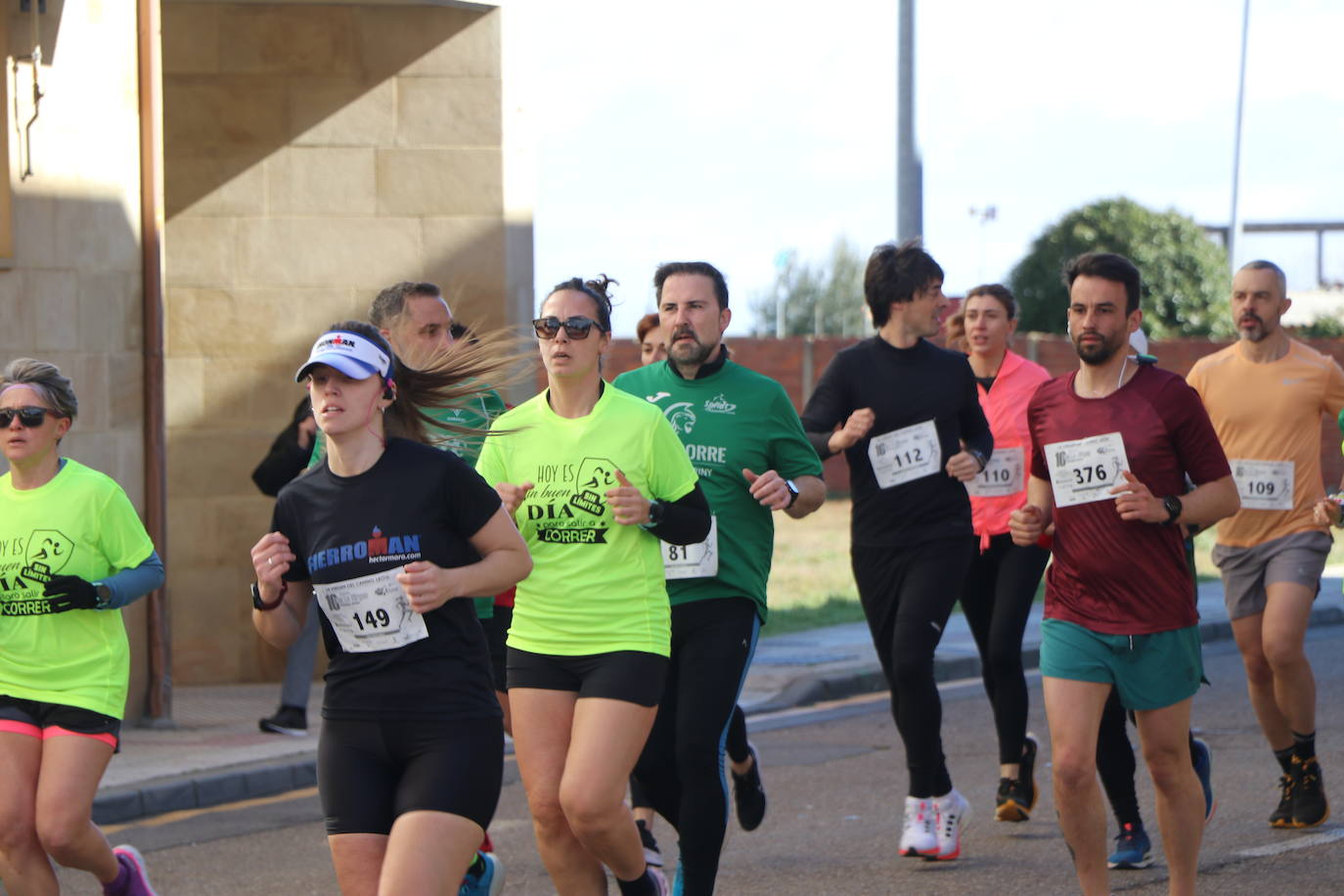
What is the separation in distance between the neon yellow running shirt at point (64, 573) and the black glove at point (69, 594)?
Answer: 36 millimetres

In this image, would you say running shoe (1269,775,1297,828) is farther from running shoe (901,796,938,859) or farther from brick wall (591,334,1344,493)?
brick wall (591,334,1344,493)

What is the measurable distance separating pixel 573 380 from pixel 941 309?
2266mm

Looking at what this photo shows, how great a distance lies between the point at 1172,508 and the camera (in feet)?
19.0

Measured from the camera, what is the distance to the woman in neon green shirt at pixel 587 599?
17.3 ft

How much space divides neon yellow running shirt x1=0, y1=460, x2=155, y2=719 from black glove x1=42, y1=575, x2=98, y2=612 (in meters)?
0.04

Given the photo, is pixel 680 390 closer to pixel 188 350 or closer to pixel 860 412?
pixel 860 412

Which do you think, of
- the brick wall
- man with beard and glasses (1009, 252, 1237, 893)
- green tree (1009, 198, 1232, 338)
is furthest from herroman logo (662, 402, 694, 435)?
green tree (1009, 198, 1232, 338)

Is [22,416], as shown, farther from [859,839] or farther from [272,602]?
[859,839]

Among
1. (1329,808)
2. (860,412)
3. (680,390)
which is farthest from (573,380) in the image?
(1329,808)

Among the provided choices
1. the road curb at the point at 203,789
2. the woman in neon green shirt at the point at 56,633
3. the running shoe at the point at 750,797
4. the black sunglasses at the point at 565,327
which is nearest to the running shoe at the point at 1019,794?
the running shoe at the point at 750,797

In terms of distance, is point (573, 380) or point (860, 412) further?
point (860, 412)

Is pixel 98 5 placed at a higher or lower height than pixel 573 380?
higher

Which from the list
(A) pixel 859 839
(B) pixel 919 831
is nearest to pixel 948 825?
(B) pixel 919 831

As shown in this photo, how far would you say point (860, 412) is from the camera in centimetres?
719
